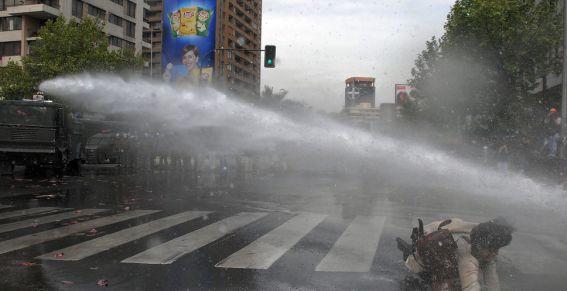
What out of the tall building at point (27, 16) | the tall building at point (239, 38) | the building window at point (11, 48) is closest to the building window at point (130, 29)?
the tall building at point (27, 16)

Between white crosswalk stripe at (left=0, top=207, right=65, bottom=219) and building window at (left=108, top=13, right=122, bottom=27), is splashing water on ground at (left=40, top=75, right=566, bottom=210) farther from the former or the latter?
building window at (left=108, top=13, right=122, bottom=27)

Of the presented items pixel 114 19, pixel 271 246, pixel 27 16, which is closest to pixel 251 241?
pixel 271 246

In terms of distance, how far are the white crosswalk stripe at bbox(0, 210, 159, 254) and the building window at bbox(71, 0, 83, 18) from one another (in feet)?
149

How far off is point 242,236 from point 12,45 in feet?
162

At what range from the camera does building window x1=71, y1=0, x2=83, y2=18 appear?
4966cm

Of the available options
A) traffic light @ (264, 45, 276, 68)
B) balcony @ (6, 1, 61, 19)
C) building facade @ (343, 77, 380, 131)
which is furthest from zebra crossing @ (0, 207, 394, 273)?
building facade @ (343, 77, 380, 131)

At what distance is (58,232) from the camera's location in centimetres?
820

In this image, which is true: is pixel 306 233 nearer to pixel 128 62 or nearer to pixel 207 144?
pixel 207 144

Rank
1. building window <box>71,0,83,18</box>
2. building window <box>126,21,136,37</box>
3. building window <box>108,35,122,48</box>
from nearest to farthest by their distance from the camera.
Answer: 1. building window <box>71,0,83,18</box>
2. building window <box>108,35,122,48</box>
3. building window <box>126,21,136,37</box>

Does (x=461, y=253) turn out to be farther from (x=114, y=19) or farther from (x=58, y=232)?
(x=114, y=19)

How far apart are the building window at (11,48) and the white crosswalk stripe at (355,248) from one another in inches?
1905

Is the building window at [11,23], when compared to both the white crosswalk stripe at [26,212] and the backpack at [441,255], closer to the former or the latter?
the white crosswalk stripe at [26,212]

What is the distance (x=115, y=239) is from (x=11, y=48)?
48828 millimetres

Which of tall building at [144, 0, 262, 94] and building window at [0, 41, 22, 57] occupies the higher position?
tall building at [144, 0, 262, 94]
